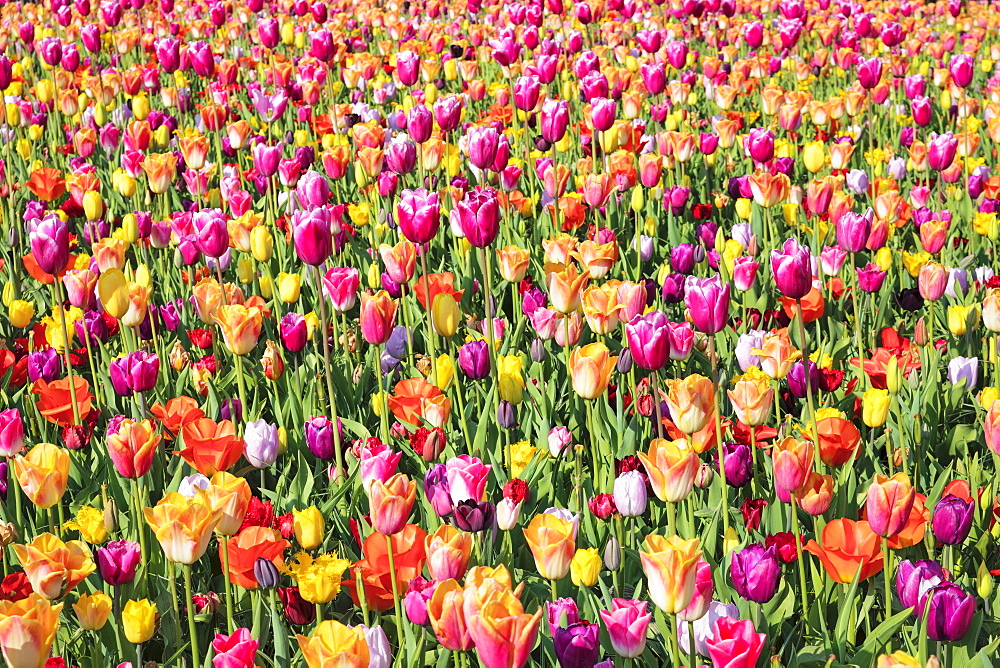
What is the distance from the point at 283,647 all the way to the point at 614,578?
0.65m

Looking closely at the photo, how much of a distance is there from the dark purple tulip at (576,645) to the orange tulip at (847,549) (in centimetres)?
59

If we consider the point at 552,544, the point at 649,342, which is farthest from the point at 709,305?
the point at 552,544

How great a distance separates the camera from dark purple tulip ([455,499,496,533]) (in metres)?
1.88

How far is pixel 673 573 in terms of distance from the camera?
1.51 metres

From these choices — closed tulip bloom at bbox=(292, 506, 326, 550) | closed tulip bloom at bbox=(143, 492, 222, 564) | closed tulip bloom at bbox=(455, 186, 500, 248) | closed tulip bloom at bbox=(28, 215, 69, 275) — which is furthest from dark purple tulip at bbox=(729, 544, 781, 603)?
closed tulip bloom at bbox=(28, 215, 69, 275)

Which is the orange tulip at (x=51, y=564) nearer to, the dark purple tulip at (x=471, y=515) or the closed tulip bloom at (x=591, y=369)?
the dark purple tulip at (x=471, y=515)

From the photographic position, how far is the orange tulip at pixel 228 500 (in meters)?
1.78

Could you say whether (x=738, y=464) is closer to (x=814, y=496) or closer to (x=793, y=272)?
(x=814, y=496)

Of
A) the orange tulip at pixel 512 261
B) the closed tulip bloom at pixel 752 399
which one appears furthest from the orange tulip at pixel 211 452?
the orange tulip at pixel 512 261

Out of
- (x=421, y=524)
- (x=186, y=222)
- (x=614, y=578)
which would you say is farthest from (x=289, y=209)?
(x=614, y=578)

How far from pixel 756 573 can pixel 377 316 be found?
1.14 m

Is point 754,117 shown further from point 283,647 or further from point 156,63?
point 283,647

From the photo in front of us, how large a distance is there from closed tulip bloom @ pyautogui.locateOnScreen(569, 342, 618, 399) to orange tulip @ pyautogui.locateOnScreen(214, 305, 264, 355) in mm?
811

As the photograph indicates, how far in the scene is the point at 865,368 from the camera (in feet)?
9.29
